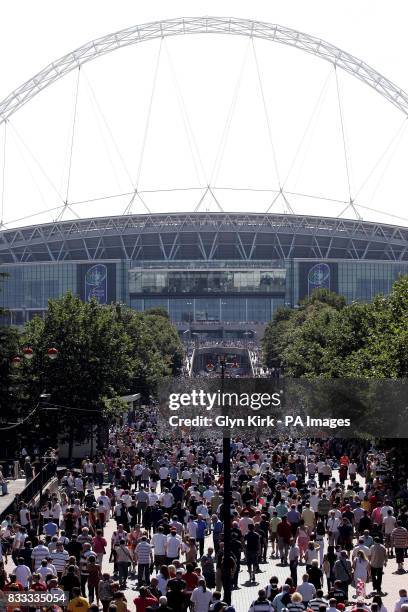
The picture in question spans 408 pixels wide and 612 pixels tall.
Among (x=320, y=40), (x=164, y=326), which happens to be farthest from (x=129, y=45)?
(x=164, y=326)

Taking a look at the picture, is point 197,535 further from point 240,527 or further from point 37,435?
point 37,435

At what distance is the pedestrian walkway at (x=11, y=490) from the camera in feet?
151

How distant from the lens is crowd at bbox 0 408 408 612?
80.1ft

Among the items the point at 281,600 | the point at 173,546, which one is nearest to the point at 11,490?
the point at 173,546

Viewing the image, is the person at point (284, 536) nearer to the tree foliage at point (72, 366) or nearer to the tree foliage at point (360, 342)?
the tree foliage at point (360, 342)

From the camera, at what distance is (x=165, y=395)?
2897 cm

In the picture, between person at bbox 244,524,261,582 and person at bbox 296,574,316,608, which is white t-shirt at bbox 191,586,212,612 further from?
person at bbox 244,524,261,582

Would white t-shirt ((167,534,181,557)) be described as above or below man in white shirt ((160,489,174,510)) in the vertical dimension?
below

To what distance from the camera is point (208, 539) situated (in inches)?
1521

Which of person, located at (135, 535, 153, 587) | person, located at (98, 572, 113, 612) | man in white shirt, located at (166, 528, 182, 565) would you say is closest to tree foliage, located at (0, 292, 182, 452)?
man in white shirt, located at (166, 528, 182, 565)

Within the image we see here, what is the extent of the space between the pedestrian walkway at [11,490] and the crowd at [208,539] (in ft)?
5.03

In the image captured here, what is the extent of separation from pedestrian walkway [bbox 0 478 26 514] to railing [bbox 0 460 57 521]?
2.03 ft

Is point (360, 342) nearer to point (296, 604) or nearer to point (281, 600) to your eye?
point (281, 600)

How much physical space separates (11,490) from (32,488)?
455 cm
